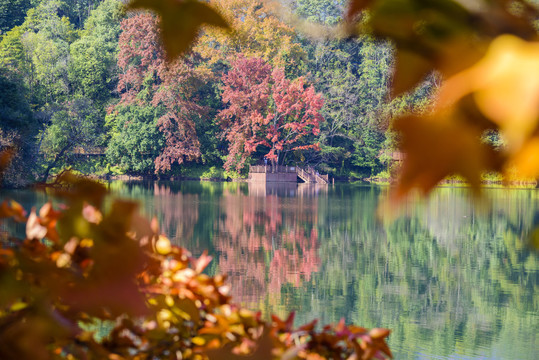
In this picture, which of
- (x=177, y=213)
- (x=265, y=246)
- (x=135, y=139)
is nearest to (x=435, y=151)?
(x=265, y=246)

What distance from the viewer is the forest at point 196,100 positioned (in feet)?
90.6

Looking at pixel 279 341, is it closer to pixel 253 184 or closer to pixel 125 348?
pixel 125 348

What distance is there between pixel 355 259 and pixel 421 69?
385 inches

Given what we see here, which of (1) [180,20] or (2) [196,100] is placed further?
(2) [196,100]

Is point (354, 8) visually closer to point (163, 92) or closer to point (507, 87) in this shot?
point (507, 87)

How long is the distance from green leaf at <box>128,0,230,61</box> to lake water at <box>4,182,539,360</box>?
180mm

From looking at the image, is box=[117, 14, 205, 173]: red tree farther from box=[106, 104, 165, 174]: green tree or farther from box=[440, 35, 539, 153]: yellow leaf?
box=[440, 35, 539, 153]: yellow leaf

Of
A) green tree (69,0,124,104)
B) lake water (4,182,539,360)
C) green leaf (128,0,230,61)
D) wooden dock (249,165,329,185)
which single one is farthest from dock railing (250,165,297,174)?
green leaf (128,0,230,61)

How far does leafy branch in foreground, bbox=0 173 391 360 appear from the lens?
43 cm

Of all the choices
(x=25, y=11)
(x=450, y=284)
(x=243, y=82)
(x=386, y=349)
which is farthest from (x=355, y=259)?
(x=25, y=11)

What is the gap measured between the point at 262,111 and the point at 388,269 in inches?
835

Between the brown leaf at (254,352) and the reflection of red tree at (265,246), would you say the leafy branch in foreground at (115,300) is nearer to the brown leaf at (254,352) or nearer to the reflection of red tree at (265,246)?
the brown leaf at (254,352)

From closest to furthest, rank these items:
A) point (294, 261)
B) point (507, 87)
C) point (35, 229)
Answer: point (507, 87)
point (35, 229)
point (294, 261)

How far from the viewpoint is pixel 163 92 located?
1096 inches
